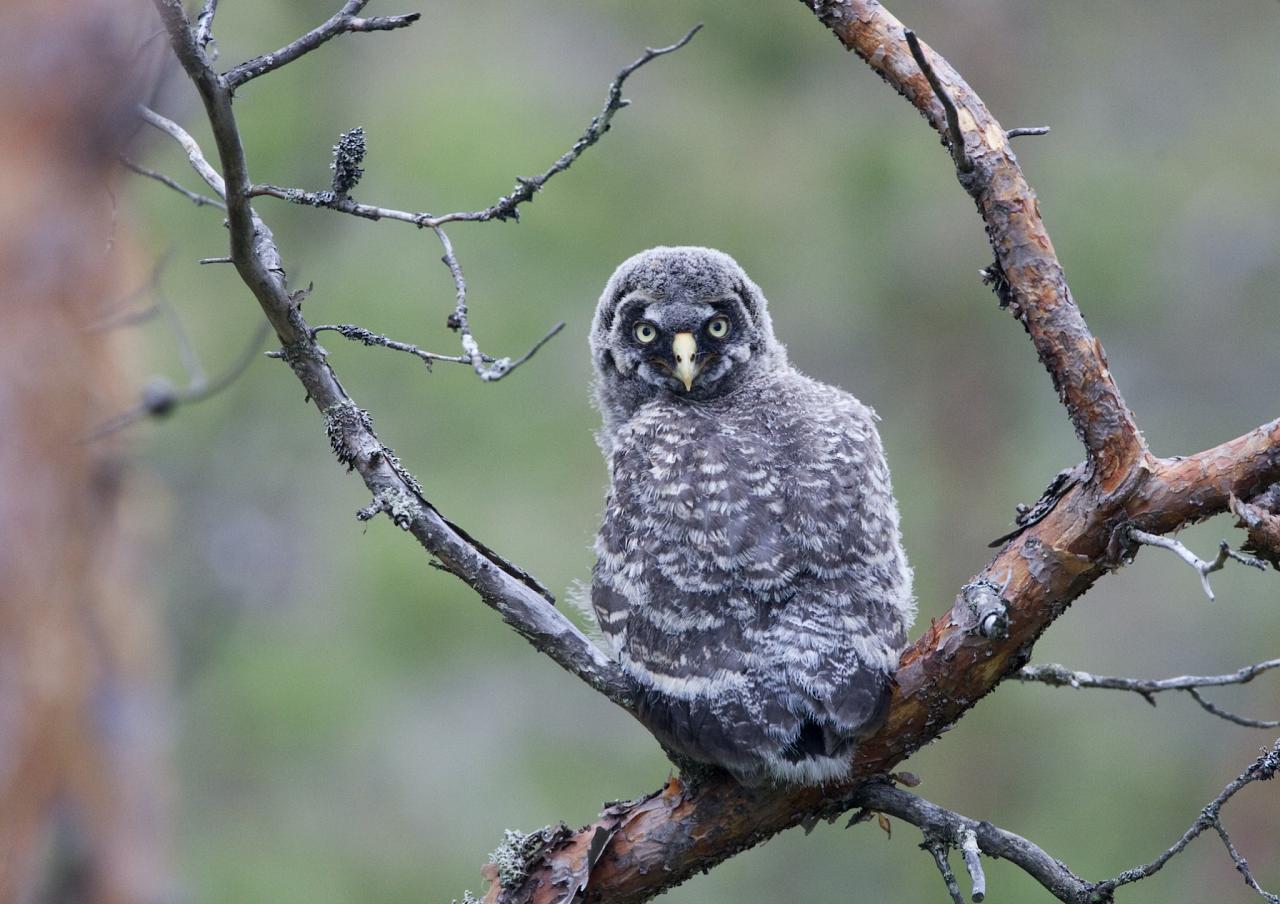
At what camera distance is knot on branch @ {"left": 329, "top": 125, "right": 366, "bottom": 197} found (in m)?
2.57

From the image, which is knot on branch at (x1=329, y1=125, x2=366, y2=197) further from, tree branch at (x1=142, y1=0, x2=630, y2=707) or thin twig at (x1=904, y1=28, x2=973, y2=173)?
thin twig at (x1=904, y1=28, x2=973, y2=173)

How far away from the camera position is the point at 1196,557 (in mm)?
2477

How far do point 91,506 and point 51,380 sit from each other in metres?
0.43

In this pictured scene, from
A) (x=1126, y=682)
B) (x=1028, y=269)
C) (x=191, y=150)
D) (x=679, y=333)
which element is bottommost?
(x=1126, y=682)

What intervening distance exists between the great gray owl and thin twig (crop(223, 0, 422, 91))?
1.35 m

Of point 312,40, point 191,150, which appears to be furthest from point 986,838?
point 191,150

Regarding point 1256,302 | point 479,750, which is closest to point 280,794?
point 479,750

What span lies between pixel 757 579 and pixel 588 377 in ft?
19.3

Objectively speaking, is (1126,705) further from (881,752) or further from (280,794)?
(881,752)

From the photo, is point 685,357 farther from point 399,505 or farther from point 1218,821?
point 1218,821

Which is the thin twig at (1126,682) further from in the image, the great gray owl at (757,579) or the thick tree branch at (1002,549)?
the great gray owl at (757,579)

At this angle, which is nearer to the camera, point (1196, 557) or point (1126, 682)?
point (1196, 557)

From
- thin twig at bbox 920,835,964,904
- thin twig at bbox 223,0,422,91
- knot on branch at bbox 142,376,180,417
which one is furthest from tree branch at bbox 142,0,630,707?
thin twig at bbox 920,835,964,904

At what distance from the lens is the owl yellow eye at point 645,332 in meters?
4.05
